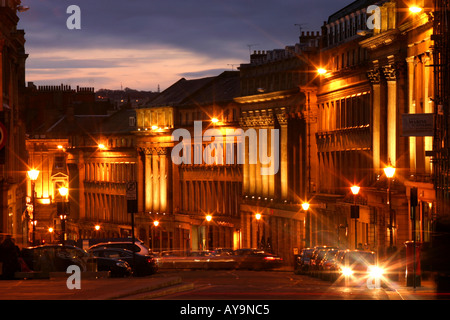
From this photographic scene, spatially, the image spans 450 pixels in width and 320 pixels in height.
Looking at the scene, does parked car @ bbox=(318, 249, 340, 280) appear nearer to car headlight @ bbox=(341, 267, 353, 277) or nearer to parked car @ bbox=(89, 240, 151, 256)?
car headlight @ bbox=(341, 267, 353, 277)

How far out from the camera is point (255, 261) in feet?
244

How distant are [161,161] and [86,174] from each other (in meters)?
25.4

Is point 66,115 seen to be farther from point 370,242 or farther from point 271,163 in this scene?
point 370,242

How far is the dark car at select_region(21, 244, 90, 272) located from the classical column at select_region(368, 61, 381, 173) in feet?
96.6

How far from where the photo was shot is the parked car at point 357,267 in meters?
43.9

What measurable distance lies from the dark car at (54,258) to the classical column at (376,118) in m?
29.5

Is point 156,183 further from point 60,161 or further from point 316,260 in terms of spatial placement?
point 316,260

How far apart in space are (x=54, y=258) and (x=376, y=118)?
103ft

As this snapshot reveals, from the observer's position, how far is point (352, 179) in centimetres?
7975

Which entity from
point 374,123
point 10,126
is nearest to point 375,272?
point 374,123

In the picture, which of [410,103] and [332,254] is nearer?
[332,254]

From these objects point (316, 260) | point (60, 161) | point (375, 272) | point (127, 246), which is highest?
point (60, 161)

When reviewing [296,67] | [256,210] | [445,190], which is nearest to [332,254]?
[445,190]

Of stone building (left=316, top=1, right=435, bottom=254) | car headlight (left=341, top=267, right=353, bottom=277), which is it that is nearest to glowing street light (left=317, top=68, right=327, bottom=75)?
stone building (left=316, top=1, right=435, bottom=254)
